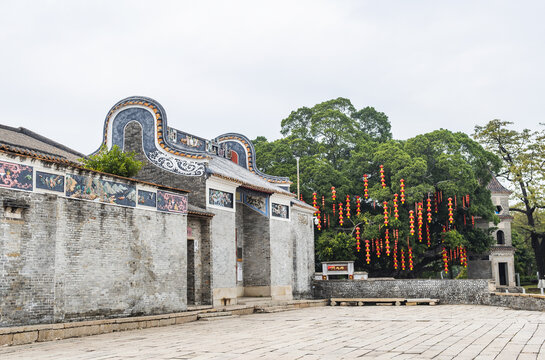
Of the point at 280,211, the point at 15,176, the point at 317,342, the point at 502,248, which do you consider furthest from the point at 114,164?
the point at 502,248

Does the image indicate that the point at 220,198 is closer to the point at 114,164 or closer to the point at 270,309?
the point at 270,309

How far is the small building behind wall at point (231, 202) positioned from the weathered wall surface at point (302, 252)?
4 centimetres

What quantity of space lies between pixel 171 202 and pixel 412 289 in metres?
12.1

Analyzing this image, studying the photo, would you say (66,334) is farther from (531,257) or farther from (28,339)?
(531,257)

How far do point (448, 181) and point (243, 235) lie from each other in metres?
12.2

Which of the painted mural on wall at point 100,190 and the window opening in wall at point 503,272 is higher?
the painted mural on wall at point 100,190

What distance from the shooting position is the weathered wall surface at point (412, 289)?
21359 mm

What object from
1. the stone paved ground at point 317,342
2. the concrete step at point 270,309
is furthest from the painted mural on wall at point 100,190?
the concrete step at point 270,309

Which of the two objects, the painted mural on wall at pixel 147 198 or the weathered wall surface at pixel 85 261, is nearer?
the weathered wall surface at pixel 85 261

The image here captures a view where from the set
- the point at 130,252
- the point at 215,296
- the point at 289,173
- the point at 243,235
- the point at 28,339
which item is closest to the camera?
the point at 28,339

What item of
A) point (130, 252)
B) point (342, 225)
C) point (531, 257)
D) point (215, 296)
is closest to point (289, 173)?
point (342, 225)

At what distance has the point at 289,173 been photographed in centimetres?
3145

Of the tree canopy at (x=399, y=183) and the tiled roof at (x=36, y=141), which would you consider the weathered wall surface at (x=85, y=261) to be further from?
the tree canopy at (x=399, y=183)

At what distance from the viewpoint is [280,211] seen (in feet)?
72.7
